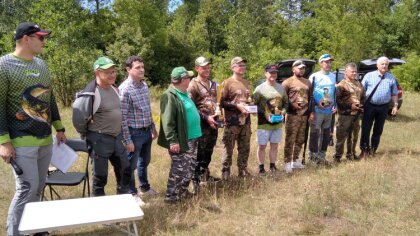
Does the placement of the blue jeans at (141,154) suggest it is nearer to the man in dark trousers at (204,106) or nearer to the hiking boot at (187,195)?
the hiking boot at (187,195)

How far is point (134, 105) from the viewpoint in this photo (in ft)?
15.3

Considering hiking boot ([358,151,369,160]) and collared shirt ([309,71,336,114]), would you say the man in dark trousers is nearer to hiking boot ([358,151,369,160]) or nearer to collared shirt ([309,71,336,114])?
collared shirt ([309,71,336,114])

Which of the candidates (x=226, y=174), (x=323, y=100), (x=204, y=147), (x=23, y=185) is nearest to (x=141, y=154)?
(x=204, y=147)

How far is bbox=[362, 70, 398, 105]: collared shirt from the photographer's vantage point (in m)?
6.58

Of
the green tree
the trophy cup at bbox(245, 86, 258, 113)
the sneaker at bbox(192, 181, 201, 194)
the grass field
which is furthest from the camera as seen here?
the green tree

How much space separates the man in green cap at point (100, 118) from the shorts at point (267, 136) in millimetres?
A: 2476

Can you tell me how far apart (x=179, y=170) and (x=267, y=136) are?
1893 millimetres

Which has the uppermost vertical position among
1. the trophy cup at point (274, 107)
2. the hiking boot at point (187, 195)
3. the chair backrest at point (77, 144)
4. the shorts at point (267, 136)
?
the trophy cup at point (274, 107)

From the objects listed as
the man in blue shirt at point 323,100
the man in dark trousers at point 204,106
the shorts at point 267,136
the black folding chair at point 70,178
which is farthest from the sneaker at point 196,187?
the man in blue shirt at point 323,100

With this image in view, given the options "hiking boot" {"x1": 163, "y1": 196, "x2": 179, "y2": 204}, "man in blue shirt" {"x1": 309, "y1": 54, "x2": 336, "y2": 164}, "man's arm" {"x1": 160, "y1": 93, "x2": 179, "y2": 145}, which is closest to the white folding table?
"man's arm" {"x1": 160, "y1": 93, "x2": 179, "y2": 145}

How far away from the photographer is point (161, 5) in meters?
35.5

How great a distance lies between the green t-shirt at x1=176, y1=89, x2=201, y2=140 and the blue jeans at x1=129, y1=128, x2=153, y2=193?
0.63m

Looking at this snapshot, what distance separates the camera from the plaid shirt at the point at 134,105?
181 inches

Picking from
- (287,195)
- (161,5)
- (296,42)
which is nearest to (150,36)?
(161,5)
